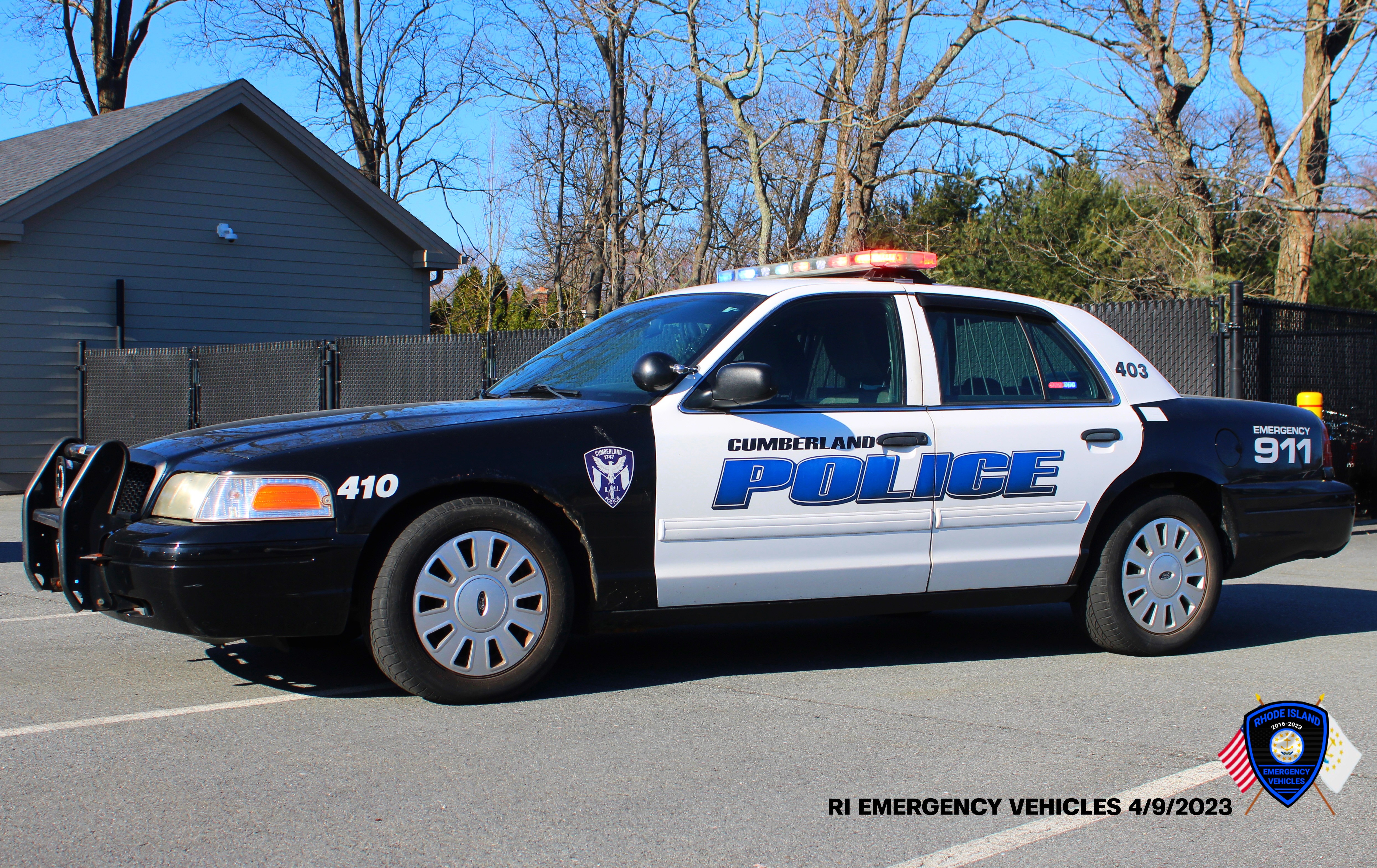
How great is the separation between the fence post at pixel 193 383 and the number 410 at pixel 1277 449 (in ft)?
45.3

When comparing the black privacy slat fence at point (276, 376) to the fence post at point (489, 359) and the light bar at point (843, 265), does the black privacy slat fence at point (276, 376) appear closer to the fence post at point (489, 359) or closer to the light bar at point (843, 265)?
the fence post at point (489, 359)

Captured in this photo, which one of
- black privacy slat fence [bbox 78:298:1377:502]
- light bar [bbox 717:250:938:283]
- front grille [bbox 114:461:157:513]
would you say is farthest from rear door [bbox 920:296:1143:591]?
black privacy slat fence [bbox 78:298:1377:502]

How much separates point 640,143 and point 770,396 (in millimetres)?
23635

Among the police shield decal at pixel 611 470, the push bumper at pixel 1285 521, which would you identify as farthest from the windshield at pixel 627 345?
the push bumper at pixel 1285 521

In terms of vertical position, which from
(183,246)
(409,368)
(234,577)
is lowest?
(234,577)

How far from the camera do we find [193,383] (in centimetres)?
1656

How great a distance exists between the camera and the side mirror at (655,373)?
4773mm

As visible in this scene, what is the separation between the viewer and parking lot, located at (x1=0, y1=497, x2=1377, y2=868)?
10.7 ft

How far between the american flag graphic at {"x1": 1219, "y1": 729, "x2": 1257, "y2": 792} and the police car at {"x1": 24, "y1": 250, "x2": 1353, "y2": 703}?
1.35 m

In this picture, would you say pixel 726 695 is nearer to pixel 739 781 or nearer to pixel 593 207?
pixel 739 781

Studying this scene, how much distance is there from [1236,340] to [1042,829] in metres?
8.37

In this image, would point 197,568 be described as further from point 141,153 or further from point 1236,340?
point 141,153

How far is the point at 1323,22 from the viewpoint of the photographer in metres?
15.0

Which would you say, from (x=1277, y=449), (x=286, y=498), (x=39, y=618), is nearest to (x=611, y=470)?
(x=286, y=498)
